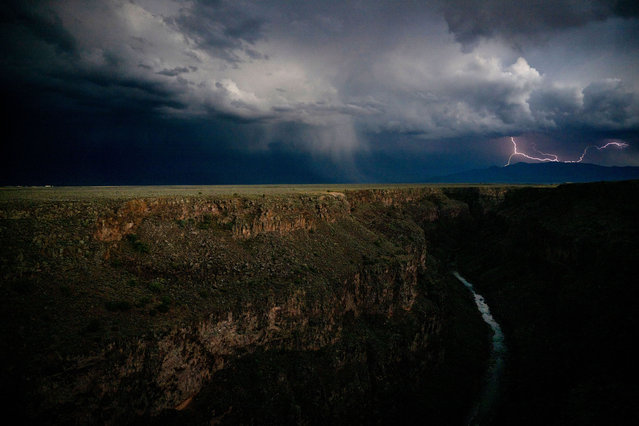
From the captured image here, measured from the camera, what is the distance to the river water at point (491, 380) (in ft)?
159

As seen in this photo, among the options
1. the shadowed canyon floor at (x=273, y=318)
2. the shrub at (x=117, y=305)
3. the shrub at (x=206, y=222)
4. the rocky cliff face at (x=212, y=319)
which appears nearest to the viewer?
the rocky cliff face at (x=212, y=319)

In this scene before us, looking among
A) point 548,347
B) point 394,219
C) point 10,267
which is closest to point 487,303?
point 548,347

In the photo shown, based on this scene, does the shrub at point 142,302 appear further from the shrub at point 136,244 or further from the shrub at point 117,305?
the shrub at point 136,244

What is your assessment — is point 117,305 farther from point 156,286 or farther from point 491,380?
point 491,380

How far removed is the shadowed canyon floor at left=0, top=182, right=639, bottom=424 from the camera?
26.9 meters

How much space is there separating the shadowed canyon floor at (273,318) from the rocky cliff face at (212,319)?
0.17 metres

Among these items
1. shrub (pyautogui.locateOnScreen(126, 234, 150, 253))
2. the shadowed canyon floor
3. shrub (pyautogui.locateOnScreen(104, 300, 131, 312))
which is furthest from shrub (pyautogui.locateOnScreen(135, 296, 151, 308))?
shrub (pyautogui.locateOnScreen(126, 234, 150, 253))

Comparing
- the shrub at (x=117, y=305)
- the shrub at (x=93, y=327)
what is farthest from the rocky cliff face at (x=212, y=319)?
the shrub at (x=93, y=327)

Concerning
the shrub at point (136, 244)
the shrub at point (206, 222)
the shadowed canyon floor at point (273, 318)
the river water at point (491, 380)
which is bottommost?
the river water at point (491, 380)

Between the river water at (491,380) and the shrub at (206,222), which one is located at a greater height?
the shrub at (206,222)

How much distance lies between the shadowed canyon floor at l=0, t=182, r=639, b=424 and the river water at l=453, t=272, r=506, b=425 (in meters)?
1.55

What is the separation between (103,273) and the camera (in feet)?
110

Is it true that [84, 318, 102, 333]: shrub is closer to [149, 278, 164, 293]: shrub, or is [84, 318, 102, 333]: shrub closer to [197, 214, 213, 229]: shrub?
[149, 278, 164, 293]: shrub

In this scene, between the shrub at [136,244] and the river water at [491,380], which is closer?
the shrub at [136,244]
